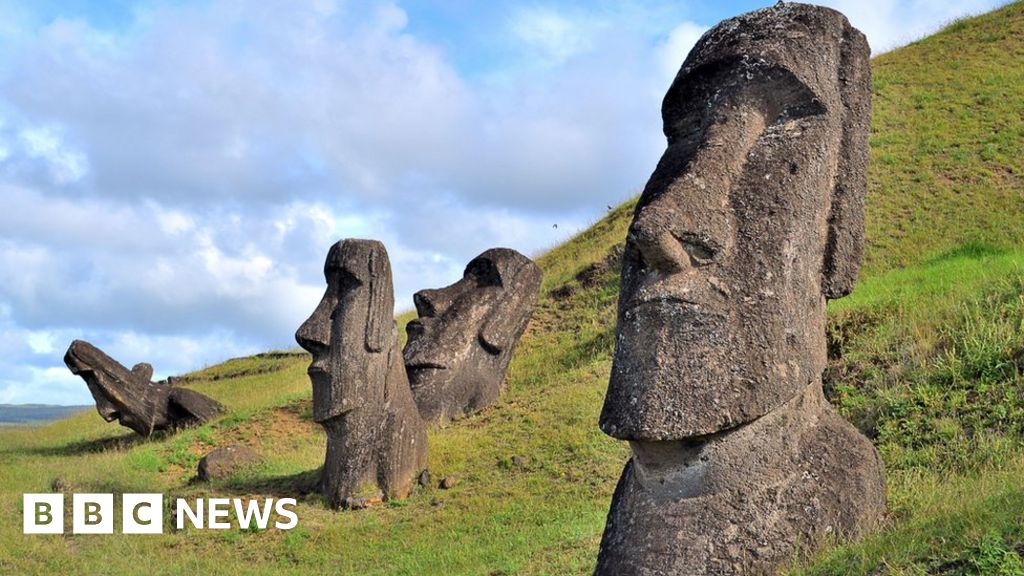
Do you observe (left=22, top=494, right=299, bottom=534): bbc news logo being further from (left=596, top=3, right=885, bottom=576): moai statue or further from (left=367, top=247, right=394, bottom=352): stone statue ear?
(left=596, top=3, right=885, bottom=576): moai statue

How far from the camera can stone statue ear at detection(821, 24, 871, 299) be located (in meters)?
6.45

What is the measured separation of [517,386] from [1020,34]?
20.8 meters

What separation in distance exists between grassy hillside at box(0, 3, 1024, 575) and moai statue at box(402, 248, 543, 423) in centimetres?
52

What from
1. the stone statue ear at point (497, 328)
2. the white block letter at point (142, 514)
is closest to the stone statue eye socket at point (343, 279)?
the white block letter at point (142, 514)

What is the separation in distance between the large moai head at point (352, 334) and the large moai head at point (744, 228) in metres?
7.44

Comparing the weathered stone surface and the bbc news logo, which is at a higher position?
the weathered stone surface

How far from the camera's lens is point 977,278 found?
13477 millimetres

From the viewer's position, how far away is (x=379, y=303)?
44.9 feet

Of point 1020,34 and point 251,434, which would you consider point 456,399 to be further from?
point 1020,34

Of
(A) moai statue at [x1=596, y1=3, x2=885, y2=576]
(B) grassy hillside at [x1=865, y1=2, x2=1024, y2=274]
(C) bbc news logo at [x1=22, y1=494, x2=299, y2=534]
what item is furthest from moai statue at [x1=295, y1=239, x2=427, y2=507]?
(B) grassy hillside at [x1=865, y1=2, x2=1024, y2=274]

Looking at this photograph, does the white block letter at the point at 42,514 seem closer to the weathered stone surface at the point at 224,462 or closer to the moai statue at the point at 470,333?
the weathered stone surface at the point at 224,462

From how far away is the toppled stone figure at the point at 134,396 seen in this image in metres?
19.7

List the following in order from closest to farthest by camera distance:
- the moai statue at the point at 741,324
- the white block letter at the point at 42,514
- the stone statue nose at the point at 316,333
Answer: the moai statue at the point at 741,324, the white block letter at the point at 42,514, the stone statue nose at the point at 316,333

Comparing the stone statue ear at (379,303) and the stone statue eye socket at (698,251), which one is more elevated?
the stone statue ear at (379,303)
